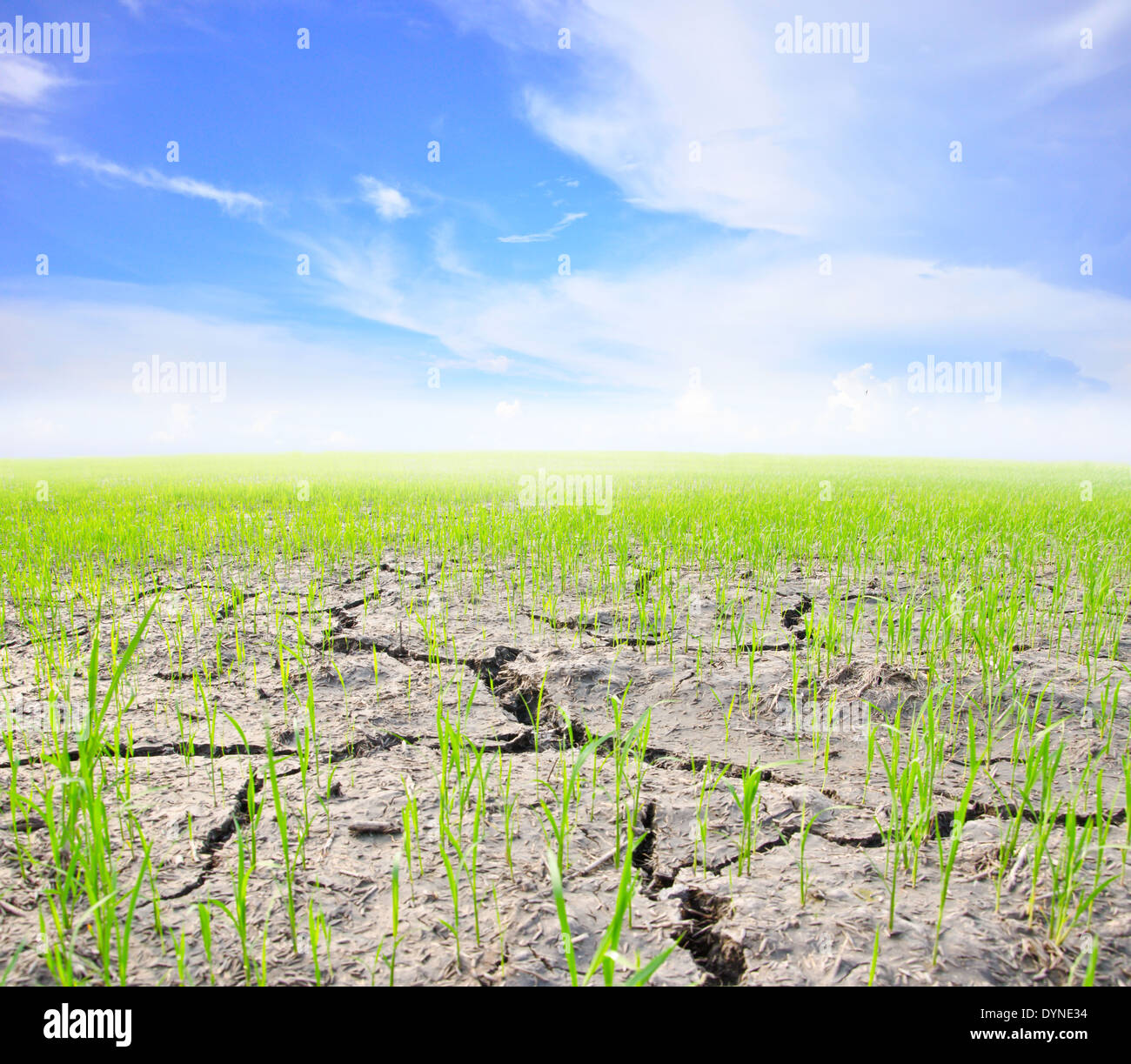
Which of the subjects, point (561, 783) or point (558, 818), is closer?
point (558, 818)

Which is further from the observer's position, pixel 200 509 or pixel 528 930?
pixel 200 509

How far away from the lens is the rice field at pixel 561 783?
1133mm

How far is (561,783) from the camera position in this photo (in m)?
1.72

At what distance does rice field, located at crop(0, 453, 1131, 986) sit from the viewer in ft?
3.72

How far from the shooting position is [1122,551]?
4656 mm

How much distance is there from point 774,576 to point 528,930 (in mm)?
3096
